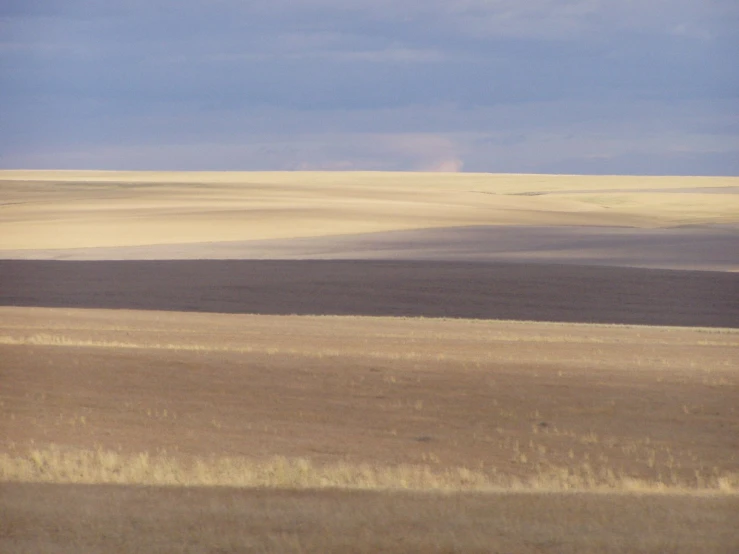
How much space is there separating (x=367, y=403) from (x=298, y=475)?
5495 mm

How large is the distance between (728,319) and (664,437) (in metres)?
19.1

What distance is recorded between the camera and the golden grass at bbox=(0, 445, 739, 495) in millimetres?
11266

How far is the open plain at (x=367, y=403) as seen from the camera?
897 centimetres

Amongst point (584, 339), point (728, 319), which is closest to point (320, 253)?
point (728, 319)

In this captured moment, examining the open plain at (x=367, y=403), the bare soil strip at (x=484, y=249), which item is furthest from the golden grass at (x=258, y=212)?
the open plain at (x=367, y=403)

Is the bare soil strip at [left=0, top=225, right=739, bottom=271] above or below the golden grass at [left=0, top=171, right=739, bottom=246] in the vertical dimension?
above

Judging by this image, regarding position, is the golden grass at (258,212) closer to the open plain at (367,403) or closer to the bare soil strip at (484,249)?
the bare soil strip at (484,249)

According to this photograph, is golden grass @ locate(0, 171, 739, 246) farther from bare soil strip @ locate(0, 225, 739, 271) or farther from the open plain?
the open plain

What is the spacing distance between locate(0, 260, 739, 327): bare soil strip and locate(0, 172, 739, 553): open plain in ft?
0.59

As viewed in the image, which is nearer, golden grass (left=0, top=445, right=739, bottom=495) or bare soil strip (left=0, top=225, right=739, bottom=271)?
golden grass (left=0, top=445, right=739, bottom=495)

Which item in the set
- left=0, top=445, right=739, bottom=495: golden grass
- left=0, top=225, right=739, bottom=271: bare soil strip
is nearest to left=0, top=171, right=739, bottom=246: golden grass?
left=0, top=225, right=739, bottom=271: bare soil strip

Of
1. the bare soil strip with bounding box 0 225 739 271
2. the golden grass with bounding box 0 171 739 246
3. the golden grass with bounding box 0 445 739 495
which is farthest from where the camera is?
the golden grass with bounding box 0 171 739 246

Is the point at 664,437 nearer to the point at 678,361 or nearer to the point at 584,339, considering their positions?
the point at 678,361

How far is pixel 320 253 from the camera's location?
5038 cm
